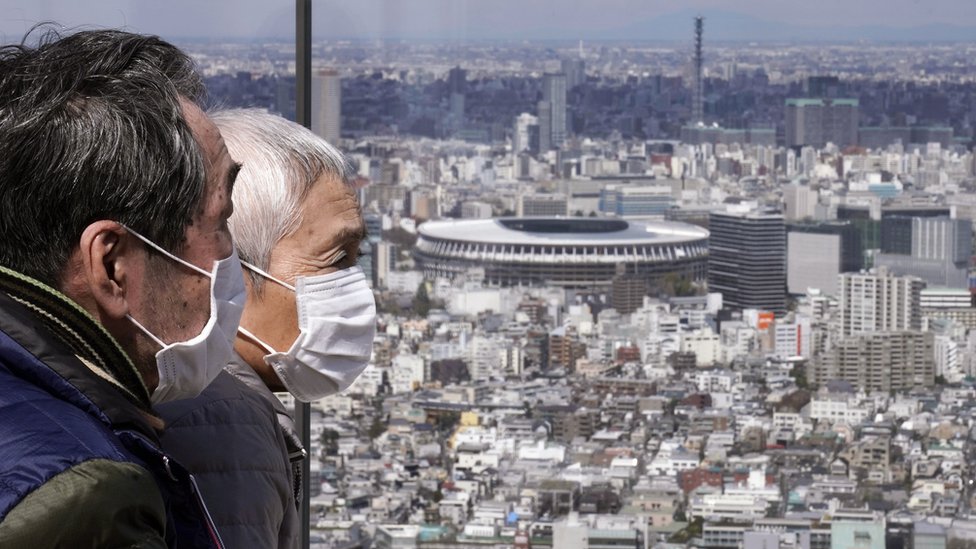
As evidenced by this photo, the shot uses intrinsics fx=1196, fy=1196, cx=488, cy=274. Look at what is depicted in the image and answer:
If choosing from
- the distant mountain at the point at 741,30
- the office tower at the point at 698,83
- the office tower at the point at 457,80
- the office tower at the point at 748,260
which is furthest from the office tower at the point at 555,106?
the office tower at the point at 748,260

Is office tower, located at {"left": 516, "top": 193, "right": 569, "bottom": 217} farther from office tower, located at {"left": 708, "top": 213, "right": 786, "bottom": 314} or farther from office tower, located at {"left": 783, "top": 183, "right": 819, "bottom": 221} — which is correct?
office tower, located at {"left": 783, "top": 183, "right": 819, "bottom": 221}

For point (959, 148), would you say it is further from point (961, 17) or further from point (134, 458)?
point (134, 458)

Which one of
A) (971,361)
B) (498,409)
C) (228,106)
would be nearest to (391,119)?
(498,409)

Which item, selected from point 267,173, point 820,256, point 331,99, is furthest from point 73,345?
point 820,256

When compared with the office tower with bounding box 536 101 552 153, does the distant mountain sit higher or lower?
higher

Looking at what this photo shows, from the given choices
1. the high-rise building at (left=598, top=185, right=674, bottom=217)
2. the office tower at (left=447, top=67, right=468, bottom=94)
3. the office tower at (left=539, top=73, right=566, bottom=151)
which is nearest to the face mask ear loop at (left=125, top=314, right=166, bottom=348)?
the office tower at (left=447, top=67, right=468, bottom=94)

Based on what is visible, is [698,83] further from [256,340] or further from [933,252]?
[256,340]
